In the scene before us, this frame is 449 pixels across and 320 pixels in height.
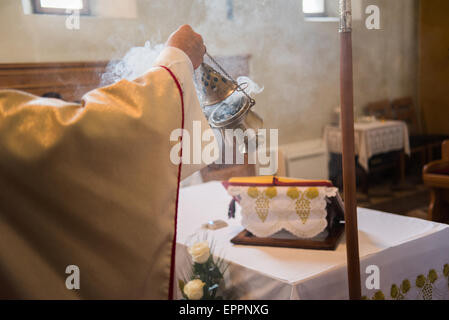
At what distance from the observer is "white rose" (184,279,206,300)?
4.90 ft

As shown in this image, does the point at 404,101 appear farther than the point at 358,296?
Yes

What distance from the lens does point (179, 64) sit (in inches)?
40.4

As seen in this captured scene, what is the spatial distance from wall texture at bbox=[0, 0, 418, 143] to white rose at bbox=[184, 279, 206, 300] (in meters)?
0.83

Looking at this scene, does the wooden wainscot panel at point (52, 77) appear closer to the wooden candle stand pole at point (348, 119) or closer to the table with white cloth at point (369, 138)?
the wooden candle stand pole at point (348, 119)

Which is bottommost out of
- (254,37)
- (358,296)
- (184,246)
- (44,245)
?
(184,246)

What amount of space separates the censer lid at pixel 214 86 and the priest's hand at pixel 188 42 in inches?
3.5

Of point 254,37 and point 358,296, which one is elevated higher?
point 254,37

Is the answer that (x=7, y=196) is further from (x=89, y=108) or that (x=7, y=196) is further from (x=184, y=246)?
(x=184, y=246)

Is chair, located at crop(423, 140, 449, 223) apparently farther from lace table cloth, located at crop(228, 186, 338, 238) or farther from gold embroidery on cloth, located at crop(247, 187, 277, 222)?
gold embroidery on cloth, located at crop(247, 187, 277, 222)

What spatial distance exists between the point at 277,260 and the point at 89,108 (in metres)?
0.96

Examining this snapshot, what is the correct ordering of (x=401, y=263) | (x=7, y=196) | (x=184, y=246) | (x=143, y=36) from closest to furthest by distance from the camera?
(x=7, y=196) < (x=401, y=263) < (x=143, y=36) < (x=184, y=246)

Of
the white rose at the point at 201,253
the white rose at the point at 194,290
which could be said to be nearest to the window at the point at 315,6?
the white rose at the point at 201,253

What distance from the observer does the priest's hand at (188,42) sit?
1.07m
